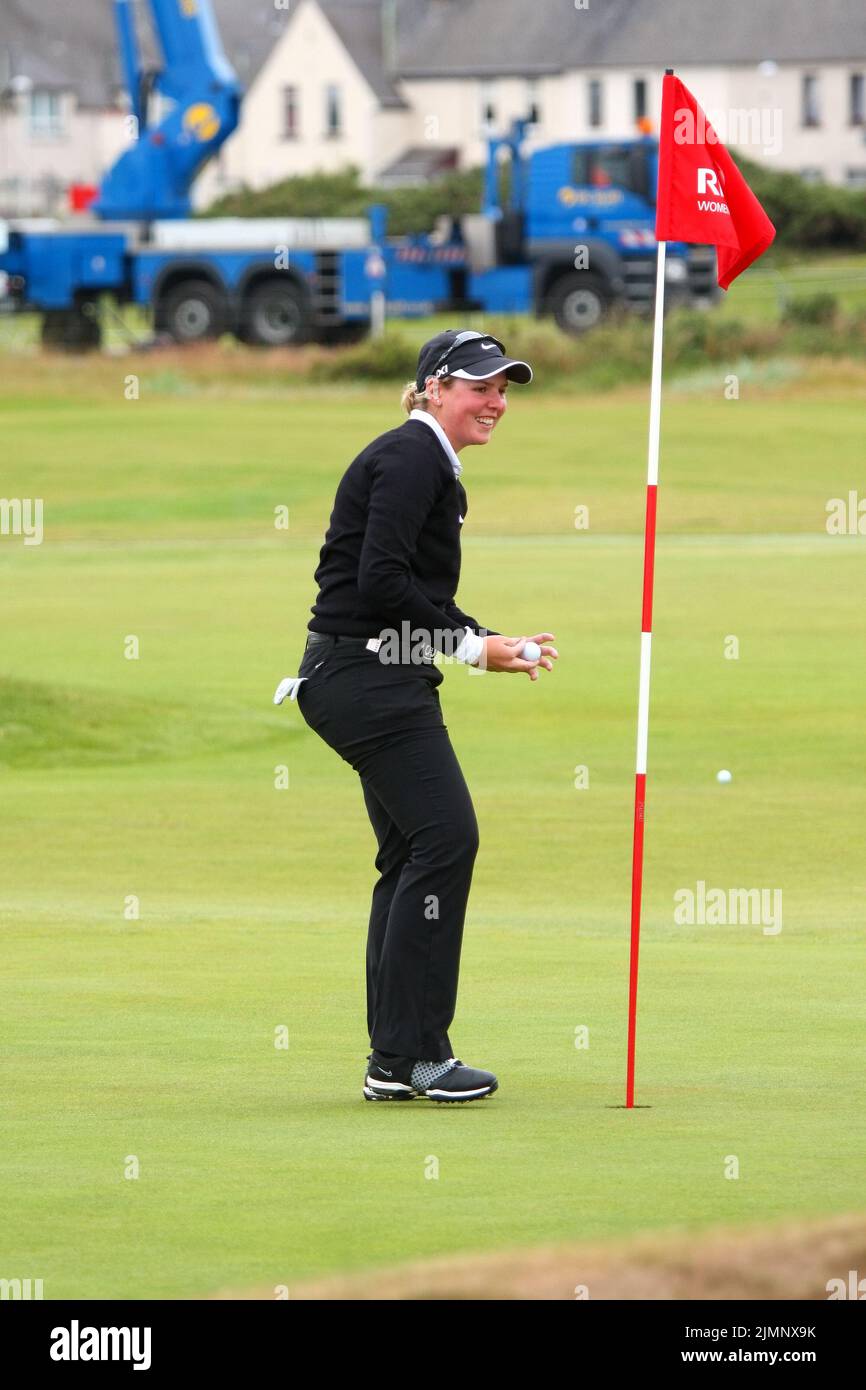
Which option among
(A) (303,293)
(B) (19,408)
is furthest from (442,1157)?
(A) (303,293)

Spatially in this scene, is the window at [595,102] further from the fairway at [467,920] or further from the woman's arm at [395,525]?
the woman's arm at [395,525]

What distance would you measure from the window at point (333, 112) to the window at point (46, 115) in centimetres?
1730

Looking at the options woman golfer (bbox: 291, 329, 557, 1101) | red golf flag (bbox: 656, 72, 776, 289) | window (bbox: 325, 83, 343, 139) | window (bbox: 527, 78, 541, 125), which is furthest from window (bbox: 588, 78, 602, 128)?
woman golfer (bbox: 291, 329, 557, 1101)

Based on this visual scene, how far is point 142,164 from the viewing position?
175 ft

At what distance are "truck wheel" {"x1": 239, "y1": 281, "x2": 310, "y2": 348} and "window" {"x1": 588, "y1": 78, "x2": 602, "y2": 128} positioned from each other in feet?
157

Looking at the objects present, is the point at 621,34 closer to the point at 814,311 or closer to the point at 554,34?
the point at 554,34

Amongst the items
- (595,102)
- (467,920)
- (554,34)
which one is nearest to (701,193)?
(467,920)

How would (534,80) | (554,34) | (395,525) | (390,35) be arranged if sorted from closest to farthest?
(395,525) < (554,34) < (534,80) < (390,35)

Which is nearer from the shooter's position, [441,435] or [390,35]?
[441,435]

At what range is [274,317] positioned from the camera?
169 ft

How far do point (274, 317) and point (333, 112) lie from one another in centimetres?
5365

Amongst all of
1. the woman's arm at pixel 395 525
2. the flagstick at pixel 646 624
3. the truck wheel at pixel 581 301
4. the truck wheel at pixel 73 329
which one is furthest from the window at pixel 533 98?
the woman's arm at pixel 395 525
